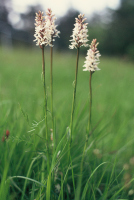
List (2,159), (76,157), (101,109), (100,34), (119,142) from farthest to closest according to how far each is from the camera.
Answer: (100,34) < (101,109) < (119,142) < (76,157) < (2,159)

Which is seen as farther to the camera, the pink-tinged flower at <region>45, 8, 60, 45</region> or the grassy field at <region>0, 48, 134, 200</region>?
the grassy field at <region>0, 48, 134, 200</region>

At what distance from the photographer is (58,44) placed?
24.8 metres

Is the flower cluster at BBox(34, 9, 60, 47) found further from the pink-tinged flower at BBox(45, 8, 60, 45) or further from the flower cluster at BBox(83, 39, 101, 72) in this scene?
the flower cluster at BBox(83, 39, 101, 72)

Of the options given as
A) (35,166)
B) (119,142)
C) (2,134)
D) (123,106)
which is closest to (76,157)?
(35,166)

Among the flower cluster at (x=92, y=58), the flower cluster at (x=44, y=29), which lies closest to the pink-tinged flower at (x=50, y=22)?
the flower cluster at (x=44, y=29)

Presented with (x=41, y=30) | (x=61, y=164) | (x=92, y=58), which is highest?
(x=41, y=30)

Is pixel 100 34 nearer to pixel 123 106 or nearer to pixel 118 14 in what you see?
pixel 118 14

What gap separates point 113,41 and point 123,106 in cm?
2126

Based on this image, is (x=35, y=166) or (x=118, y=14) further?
(x=118, y=14)

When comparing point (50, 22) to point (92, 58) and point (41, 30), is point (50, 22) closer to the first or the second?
point (41, 30)

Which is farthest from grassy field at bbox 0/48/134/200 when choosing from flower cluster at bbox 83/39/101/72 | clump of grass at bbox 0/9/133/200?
flower cluster at bbox 83/39/101/72

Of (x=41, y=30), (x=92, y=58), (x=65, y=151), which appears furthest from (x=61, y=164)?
(x=41, y=30)

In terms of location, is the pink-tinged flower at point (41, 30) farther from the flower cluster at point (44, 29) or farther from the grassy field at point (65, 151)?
the grassy field at point (65, 151)

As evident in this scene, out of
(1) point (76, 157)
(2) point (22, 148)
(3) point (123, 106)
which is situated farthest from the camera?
(3) point (123, 106)
